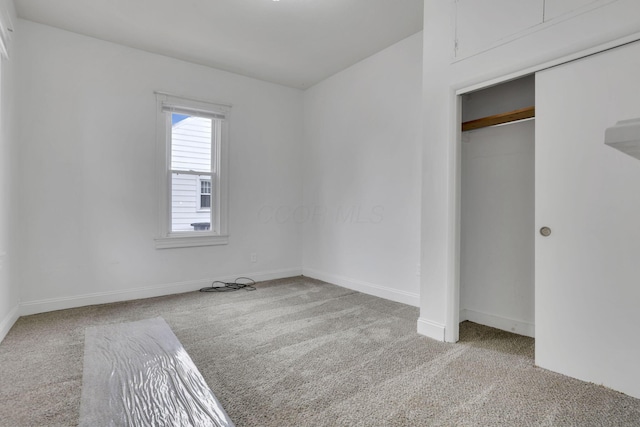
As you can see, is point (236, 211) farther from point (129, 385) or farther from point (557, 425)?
point (557, 425)

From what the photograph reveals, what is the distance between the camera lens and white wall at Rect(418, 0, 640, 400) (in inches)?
90.4

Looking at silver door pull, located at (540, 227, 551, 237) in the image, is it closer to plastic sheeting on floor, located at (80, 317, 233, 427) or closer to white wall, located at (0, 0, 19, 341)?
plastic sheeting on floor, located at (80, 317, 233, 427)

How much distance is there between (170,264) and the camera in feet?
13.1

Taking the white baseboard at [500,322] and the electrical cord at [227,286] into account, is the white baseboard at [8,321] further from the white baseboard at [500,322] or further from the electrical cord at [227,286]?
the white baseboard at [500,322]

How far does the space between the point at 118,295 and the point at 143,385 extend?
222 cm

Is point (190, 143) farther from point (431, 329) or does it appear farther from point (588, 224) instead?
point (588, 224)

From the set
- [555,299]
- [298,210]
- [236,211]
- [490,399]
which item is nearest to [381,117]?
[298,210]

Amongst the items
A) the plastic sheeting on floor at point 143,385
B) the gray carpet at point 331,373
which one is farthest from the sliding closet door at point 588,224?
the plastic sheeting on floor at point 143,385

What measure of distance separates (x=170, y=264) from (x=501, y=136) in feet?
12.4

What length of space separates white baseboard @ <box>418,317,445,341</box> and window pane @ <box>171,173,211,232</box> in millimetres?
2901

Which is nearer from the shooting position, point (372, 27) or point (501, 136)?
point (501, 136)

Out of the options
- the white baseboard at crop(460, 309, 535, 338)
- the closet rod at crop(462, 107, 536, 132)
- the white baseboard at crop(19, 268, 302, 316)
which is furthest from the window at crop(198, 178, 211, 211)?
the white baseboard at crop(460, 309, 535, 338)

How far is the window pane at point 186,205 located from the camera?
13.3 feet

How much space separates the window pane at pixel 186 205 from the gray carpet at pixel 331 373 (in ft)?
3.82
